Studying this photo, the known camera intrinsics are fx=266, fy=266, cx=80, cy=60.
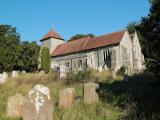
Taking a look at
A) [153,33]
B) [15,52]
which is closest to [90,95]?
[153,33]

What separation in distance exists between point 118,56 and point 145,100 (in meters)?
32.8

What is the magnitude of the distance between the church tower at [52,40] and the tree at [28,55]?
1069 centimetres

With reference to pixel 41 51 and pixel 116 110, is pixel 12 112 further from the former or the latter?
Answer: pixel 41 51

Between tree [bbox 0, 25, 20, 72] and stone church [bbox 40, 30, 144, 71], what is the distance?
789cm

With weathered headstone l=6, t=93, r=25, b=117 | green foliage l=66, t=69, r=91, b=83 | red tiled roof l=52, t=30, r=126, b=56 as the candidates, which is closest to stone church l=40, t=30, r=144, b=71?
red tiled roof l=52, t=30, r=126, b=56

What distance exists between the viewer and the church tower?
58625 mm

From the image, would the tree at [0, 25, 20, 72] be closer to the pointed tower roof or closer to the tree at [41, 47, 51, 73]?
the tree at [41, 47, 51, 73]

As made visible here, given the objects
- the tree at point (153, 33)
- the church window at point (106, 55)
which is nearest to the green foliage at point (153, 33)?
the tree at point (153, 33)

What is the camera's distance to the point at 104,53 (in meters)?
45.8

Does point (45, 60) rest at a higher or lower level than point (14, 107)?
higher

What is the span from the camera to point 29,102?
310 inches

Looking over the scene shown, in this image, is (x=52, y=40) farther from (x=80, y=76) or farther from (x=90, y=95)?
(x=90, y=95)

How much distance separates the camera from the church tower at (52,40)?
5862cm

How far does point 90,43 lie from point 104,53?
14.4ft
